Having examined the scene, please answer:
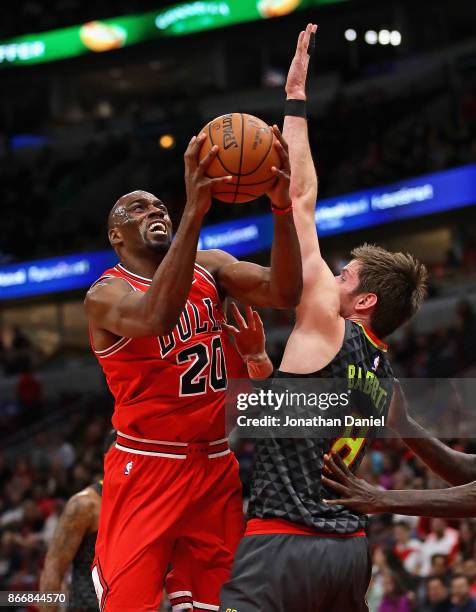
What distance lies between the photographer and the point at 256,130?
3.79 meters

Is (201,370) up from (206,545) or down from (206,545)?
up

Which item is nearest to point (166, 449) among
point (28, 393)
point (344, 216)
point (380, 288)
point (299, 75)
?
point (380, 288)

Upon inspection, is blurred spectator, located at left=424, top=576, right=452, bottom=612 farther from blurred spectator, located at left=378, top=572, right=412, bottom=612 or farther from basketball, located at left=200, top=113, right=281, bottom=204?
basketball, located at left=200, top=113, right=281, bottom=204

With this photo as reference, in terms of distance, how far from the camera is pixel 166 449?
439 centimetres

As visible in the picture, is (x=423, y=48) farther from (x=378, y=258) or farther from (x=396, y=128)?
(x=378, y=258)

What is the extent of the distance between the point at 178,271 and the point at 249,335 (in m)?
0.99

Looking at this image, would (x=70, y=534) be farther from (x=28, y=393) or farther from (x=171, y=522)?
Result: (x=28, y=393)

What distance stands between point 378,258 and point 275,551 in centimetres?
132

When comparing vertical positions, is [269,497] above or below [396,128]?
below

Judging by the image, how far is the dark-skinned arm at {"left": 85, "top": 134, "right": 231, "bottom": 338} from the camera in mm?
3742

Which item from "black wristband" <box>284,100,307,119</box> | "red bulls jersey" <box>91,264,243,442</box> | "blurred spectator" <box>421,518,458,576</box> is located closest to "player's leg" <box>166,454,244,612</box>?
"red bulls jersey" <box>91,264,243,442</box>

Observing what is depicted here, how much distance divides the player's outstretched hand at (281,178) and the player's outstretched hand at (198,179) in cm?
21

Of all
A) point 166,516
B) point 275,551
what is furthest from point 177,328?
point 275,551

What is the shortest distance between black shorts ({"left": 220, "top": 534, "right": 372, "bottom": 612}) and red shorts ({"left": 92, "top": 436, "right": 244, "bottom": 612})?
0.53m
